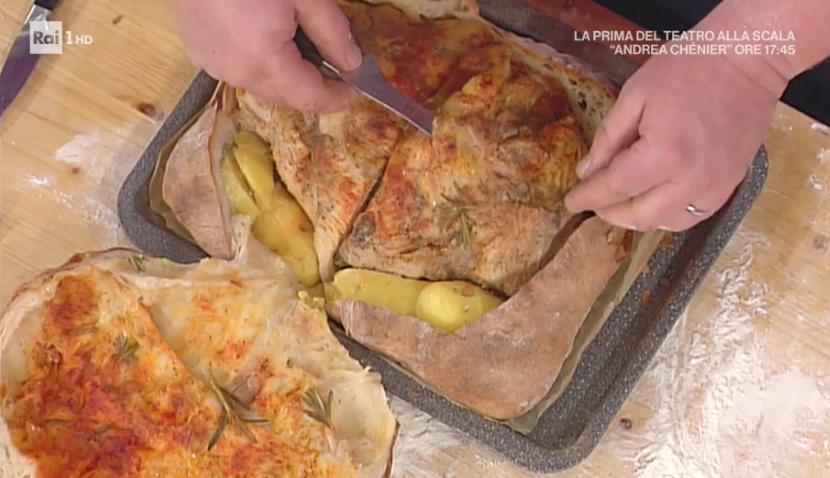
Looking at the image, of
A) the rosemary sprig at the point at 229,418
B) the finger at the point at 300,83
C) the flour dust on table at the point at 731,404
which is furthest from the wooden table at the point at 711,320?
the finger at the point at 300,83

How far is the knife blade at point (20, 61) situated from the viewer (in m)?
1.38

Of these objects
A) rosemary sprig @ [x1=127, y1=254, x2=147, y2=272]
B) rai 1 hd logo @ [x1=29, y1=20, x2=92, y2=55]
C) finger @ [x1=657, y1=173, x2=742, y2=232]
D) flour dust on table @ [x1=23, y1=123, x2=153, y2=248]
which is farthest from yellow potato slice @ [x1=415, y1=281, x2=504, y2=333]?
rai 1 hd logo @ [x1=29, y1=20, x2=92, y2=55]

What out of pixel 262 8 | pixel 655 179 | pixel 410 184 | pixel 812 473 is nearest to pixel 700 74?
pixel 655 179

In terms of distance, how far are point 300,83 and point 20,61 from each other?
2.07ft

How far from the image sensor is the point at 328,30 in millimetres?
979

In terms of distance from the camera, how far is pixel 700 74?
0.98 m

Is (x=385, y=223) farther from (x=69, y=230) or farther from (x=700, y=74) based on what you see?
(x=69, y=230)

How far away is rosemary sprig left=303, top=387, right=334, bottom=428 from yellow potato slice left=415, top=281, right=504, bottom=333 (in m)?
0.16

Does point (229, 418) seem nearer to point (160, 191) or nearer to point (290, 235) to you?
point (290, 235)

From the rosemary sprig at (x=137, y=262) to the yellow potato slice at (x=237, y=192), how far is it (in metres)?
0.15

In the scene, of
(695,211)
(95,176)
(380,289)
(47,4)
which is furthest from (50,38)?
(695,211)

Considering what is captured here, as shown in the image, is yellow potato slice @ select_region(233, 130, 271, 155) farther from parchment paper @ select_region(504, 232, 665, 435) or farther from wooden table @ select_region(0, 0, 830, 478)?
parchment paper @ select_region(504, 232, 665, 435)

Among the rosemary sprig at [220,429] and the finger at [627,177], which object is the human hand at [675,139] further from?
the rosemary sprig at [220,429]

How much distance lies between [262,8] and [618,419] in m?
0.74
